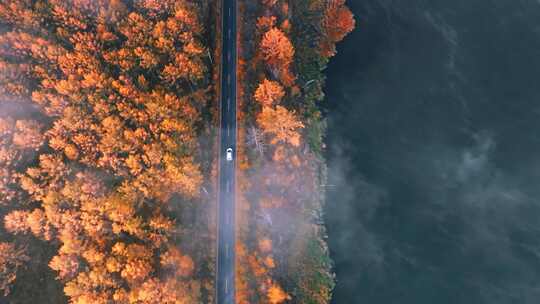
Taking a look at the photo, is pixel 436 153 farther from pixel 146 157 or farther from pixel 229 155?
pixel 146 157

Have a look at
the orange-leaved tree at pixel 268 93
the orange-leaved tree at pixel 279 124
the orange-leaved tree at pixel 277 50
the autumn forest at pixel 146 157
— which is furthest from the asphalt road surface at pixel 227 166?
the orange-leaved tree at pixel 277 50

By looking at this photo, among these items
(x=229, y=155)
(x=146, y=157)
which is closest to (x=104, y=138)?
(x=146, y=157)

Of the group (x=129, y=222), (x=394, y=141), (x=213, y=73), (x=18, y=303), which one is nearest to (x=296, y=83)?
(x=213, y=73)

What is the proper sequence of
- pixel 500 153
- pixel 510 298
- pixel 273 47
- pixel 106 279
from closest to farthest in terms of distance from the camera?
pixel 106 279, pixel 273 47, pixel 510 298, pixel 500 153

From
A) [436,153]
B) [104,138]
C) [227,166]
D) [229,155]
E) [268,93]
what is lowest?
[227,166]

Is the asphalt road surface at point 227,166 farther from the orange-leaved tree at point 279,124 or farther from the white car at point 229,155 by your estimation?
the orange-leaved tree at point 279,124

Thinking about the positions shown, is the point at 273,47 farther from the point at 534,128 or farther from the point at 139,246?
the point at 534,128
